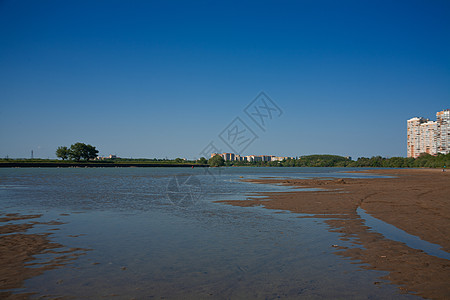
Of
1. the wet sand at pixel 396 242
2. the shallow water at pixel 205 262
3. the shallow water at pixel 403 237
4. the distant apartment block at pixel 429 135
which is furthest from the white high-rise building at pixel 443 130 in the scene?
the shallow water at pixel 205 262

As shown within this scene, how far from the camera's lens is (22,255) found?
768 cm

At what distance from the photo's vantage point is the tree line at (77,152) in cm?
16062

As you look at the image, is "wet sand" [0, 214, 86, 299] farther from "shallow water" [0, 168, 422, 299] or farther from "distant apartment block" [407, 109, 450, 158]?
"distant apartment block" [407, 109, 450, 158]

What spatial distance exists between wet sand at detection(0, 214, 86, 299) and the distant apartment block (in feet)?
598

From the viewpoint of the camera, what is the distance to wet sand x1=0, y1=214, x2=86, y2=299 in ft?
19.6

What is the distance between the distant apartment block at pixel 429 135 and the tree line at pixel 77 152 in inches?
6972

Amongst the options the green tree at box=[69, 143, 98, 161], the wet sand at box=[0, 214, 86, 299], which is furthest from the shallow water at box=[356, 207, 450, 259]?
the green tree at box=[69, 143, 98, 161]

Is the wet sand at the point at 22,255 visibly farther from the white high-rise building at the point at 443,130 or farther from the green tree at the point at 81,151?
the white high-rise building at the point at 443,130

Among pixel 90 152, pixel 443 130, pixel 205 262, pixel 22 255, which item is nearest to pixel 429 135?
pixel 443 130

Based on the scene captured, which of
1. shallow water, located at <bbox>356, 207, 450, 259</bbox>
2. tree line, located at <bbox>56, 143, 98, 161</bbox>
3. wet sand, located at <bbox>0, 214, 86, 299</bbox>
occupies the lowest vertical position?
shallow water, located at <bbox>356, 207, 450, 259</bbox>

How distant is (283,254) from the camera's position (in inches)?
318

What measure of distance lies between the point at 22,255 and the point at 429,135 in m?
201

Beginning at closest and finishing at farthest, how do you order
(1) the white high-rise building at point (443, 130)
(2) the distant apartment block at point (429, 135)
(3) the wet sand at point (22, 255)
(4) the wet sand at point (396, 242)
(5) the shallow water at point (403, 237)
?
(3) the wet sand at point (22, 255) < (4) the wet sand at point (396, 242) < (5) the shallow water at point (403, 237) < (1) the white high-rise building at point (443, 130) < (2) the distant apartment block at point (429, 135)

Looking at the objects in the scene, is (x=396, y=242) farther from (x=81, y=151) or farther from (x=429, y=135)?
(x=429, y=135)
